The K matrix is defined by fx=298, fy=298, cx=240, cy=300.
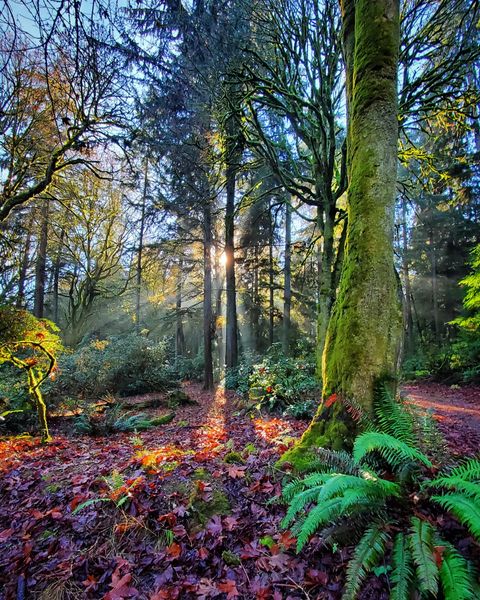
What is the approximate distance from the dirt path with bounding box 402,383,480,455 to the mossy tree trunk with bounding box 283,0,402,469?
2.44ft

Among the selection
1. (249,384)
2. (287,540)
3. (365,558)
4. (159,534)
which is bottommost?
(249,384)

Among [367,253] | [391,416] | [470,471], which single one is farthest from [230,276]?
[470,471]

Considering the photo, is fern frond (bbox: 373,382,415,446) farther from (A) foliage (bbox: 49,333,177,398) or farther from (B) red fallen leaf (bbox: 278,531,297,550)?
(A) foliage (bbox: 49,333,177,398)

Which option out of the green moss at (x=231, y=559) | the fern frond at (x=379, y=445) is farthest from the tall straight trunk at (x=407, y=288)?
the green moss at (x=231, y=559)

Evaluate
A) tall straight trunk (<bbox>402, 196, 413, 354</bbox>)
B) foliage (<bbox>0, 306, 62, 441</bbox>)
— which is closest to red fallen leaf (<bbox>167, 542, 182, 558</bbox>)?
foliage (<bbox>0, 306, 62, 441</bbox>)

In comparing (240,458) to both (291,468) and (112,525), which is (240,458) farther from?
(112,525)

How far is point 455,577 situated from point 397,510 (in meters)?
0.56

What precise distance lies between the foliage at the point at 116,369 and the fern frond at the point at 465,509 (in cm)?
988

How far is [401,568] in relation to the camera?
5.26 ft

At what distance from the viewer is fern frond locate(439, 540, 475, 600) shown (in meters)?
1.40

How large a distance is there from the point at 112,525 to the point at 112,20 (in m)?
4.34

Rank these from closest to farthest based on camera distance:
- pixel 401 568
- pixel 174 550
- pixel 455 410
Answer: pixel 401 568
pixel 174 550
pixel 455 410

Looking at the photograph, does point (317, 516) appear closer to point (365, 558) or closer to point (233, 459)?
point (365, 558)

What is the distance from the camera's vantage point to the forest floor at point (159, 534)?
1949mm
